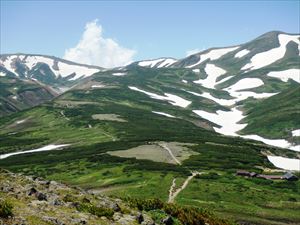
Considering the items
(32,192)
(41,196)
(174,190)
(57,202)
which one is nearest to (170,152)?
(174,190)

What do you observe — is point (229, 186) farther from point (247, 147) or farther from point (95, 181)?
point (247, 147)

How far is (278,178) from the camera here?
132375mm

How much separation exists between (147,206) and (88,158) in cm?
12759

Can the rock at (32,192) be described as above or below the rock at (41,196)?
above

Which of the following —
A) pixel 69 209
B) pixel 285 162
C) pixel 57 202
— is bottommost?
pixel 285 162

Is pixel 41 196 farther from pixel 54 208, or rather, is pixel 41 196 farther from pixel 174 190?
pixel 174 190

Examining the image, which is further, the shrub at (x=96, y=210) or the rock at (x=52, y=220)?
the shrub at (x=96, y=210)

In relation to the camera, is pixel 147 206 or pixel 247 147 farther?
pixel 247 147

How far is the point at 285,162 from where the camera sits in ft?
571

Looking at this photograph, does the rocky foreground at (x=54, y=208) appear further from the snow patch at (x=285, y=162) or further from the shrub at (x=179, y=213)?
the snow patch at (x=285, y=162)

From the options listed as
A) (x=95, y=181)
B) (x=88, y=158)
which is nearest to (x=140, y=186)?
(x=95, y=181)

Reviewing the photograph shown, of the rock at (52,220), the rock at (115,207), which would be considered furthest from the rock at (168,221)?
the rock at (52,220)

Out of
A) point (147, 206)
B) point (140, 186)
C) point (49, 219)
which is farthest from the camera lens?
point (140, 186)

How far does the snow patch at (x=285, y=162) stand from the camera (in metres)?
165
